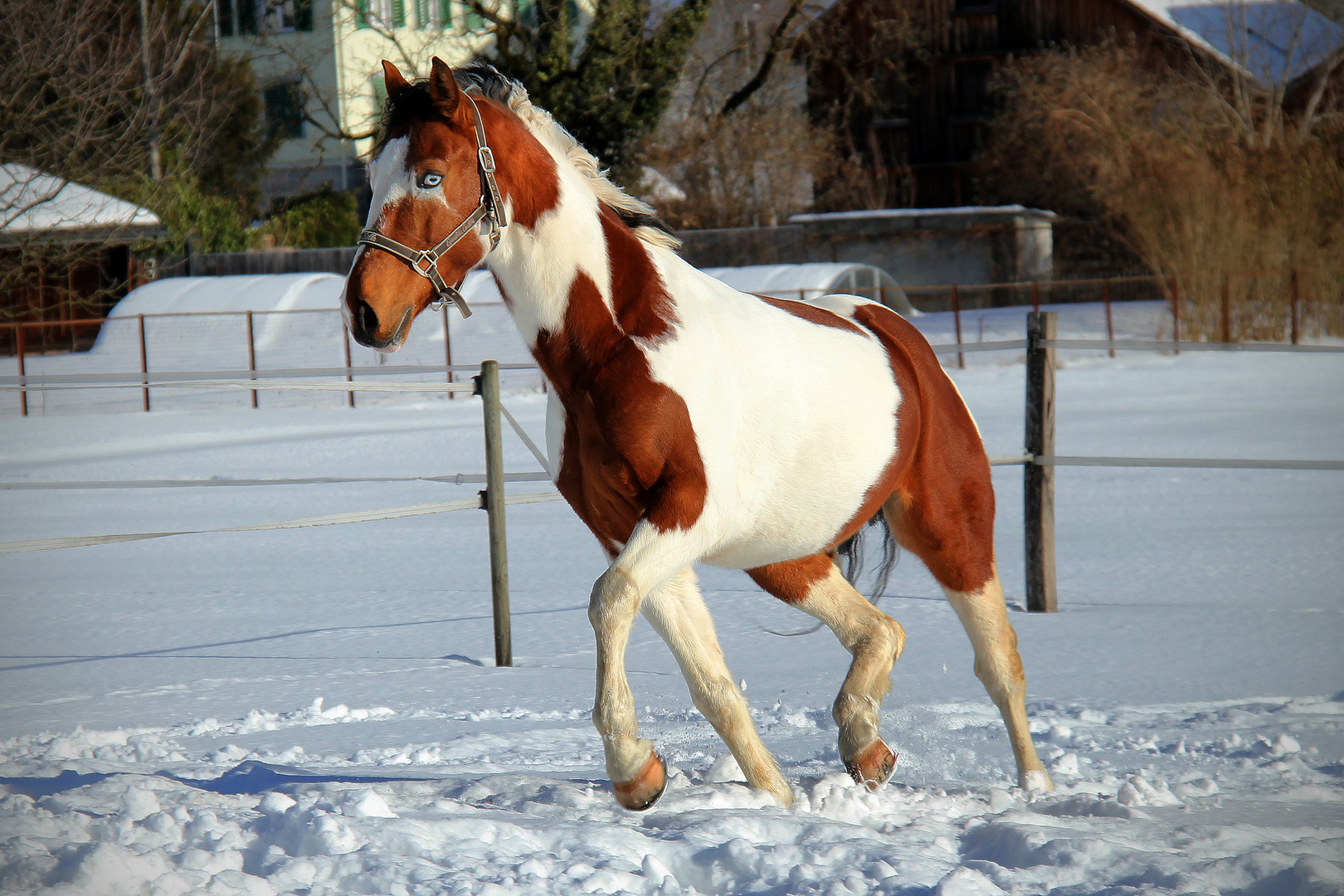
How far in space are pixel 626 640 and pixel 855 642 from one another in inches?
37.1

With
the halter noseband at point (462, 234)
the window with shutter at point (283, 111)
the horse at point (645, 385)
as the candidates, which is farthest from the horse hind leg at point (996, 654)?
the window with shutter at point (283, 111)

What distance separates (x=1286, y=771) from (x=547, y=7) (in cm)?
2064

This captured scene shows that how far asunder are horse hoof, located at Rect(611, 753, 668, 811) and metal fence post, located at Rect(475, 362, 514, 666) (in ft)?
7.11

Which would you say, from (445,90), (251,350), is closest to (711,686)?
(445,90)

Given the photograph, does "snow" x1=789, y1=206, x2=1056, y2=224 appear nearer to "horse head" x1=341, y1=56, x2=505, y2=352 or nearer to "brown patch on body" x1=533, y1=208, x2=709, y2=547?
"brown patch on body" x1=533, y1=208, x2=709, y2=547

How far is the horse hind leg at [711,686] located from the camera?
286 cm

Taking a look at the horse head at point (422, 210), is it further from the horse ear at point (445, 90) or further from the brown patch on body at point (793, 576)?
the brown patch on body at point (793, 576)

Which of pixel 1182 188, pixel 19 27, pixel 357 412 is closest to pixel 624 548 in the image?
pixel 19 27

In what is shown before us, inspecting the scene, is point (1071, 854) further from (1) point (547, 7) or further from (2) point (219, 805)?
(1) point (547, 7)

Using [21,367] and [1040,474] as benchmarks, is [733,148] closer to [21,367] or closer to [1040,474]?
[21,367]

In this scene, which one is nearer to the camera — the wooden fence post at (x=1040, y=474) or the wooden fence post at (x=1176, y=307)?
the wooden fence post at (x=1040, y=474)

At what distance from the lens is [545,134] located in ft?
8.92

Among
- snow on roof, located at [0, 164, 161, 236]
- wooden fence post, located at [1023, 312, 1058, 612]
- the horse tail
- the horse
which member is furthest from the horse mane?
snow on roof, located at [0, 164, 161, 236]

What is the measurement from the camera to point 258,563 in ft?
23.5
